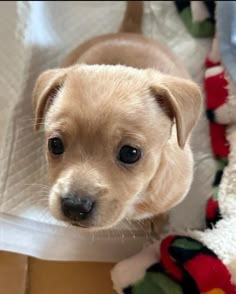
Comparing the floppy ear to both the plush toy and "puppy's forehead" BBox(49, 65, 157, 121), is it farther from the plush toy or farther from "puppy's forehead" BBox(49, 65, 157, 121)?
the plush toy

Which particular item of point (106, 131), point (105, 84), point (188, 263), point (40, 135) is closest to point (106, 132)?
point (106, 131)

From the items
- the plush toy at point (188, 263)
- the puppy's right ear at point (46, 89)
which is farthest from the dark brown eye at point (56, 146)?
the plush toy at point (188, 263)

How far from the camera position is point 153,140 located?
1294 mm

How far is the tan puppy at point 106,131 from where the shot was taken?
1228 millimetres

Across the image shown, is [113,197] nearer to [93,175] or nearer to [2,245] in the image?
[93,175]

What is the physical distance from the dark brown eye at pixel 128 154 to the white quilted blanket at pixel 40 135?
1.33 feet

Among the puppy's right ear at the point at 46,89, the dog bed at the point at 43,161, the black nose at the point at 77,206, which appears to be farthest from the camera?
the dog bed at the point at 43,161

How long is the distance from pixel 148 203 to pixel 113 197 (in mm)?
280

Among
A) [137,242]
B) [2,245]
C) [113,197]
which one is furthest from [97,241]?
[113,197]

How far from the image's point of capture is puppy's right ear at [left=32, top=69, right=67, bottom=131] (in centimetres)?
135

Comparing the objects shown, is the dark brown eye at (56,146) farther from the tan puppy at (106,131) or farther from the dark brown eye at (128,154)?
the dark brown eye at (128,154)

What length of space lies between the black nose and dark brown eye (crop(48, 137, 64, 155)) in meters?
0.13

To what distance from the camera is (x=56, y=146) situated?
130 cm

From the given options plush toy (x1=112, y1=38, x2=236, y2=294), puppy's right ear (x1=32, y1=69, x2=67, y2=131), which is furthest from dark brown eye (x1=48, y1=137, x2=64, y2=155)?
plush toy (x1=112, y1=38, x2=236, y2=294)
